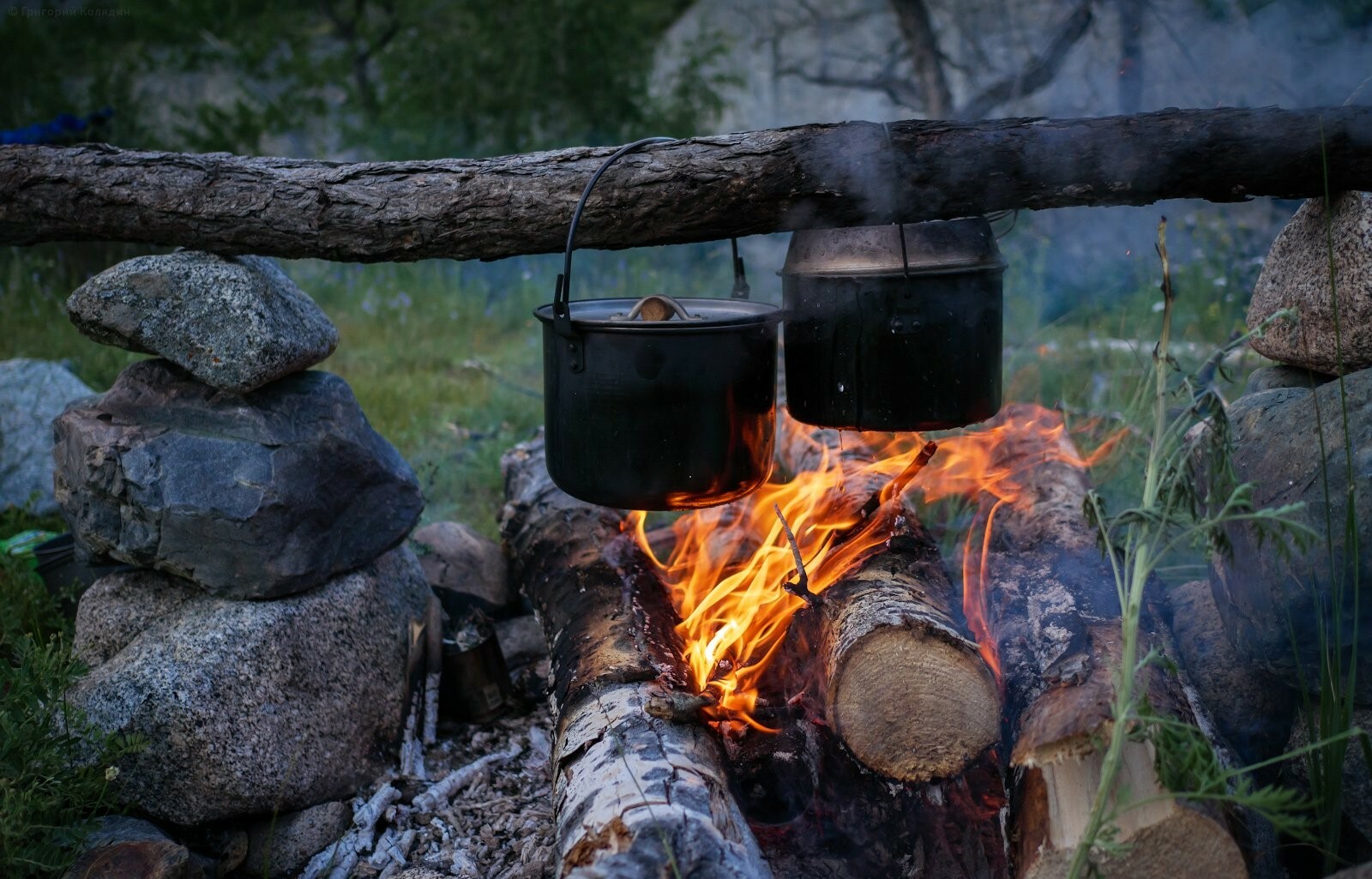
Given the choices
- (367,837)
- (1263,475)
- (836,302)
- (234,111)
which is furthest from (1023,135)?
(234,111)

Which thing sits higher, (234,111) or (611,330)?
(234,111)

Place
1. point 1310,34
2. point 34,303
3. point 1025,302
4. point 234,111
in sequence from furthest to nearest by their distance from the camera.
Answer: point 234,111 < point 1025,302 < point 34,303 < point 1310,34

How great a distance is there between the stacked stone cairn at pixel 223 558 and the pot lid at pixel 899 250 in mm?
1526

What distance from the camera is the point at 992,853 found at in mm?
2404

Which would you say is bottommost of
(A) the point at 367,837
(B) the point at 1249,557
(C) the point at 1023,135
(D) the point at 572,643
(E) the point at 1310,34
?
(A) the point at 367,837

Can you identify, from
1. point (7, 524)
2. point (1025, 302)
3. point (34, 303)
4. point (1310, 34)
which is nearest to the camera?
point (1310, 34)

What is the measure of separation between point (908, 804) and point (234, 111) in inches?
427

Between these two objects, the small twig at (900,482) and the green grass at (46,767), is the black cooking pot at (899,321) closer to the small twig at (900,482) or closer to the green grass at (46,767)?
the small twig at (900,482)

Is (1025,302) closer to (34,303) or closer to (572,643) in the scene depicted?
(572,643)

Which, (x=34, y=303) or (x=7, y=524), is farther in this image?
(x=34, y=303)

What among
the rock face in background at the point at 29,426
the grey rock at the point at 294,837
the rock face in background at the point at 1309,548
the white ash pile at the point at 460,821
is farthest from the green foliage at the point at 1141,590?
the rock face in background at the point at 29,426

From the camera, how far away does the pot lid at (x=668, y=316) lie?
2.38 metres

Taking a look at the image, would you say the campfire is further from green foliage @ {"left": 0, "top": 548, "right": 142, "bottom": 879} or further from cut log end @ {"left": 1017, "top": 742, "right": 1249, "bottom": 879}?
green foliage @ {"left": 0, "top": 548, "right": 142, "bottom": 879}

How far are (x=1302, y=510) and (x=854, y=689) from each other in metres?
1.04
